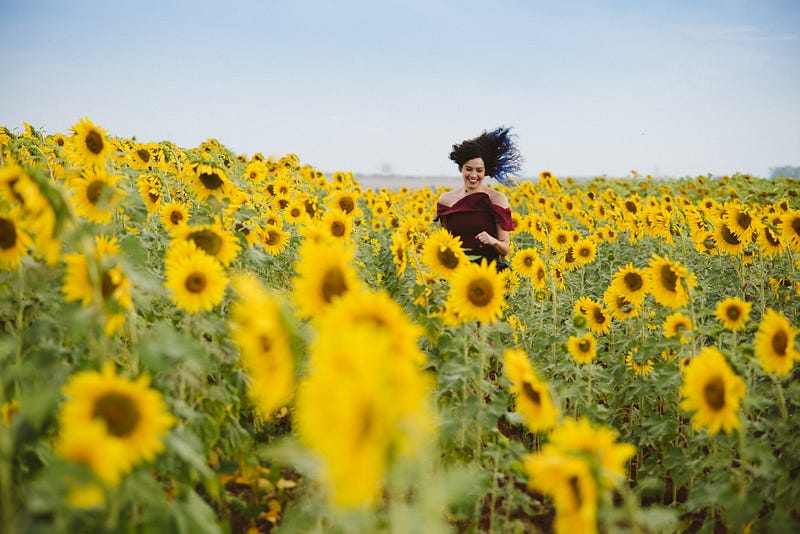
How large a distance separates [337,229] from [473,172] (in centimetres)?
201

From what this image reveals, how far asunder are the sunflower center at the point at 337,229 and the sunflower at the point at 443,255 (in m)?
0.66

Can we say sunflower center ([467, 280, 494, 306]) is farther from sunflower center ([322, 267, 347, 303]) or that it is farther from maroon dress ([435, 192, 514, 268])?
maroon dress ([435, 192, 514, 268])

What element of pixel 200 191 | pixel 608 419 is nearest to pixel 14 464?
pixel 200 191

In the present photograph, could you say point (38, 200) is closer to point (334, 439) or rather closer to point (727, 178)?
point (334, 439)

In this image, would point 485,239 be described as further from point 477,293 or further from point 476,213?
point 477,293

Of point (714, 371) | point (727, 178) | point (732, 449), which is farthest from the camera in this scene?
point (727, 178)

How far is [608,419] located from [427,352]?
1433 millimetres

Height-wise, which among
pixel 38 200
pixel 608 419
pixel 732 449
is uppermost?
pixel 38 200

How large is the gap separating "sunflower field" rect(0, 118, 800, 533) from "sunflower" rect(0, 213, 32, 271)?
0.01 meters

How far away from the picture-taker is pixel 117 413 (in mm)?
1431

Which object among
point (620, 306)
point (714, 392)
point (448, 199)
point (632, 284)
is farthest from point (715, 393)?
point (448, 199)

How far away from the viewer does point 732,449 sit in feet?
8.52

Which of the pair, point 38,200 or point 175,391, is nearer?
point 38,200

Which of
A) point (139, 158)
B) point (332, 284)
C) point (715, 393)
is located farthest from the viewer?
point (139, 158)
